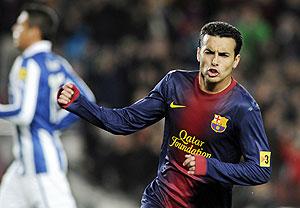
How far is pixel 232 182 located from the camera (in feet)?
18.5

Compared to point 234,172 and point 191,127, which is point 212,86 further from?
point 234,172

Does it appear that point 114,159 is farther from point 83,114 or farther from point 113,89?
point 83,114

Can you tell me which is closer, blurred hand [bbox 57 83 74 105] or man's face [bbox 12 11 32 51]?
blurred hand [bbox 57 83 74 105]

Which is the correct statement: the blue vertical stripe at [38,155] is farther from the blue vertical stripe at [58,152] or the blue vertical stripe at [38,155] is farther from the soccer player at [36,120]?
the blue vertical stripe at [58,152]

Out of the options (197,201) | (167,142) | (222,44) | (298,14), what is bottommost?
(197,201)

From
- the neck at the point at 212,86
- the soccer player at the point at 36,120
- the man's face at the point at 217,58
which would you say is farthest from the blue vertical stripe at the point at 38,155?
the man's face at the point at 217,58

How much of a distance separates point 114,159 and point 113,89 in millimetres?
1154

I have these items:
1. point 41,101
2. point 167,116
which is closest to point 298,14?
point 41,101

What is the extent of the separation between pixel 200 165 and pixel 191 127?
50 cm

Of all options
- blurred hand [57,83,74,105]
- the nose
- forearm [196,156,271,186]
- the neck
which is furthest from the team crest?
blurred hand [57,83,74,105]

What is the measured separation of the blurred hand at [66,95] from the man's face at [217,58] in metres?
0.88

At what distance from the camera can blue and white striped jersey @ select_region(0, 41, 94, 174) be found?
302 inches

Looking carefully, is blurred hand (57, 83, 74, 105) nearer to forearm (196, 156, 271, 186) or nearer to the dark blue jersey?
the dark blue jersey

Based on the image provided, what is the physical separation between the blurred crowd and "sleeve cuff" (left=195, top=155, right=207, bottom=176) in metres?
5.61
